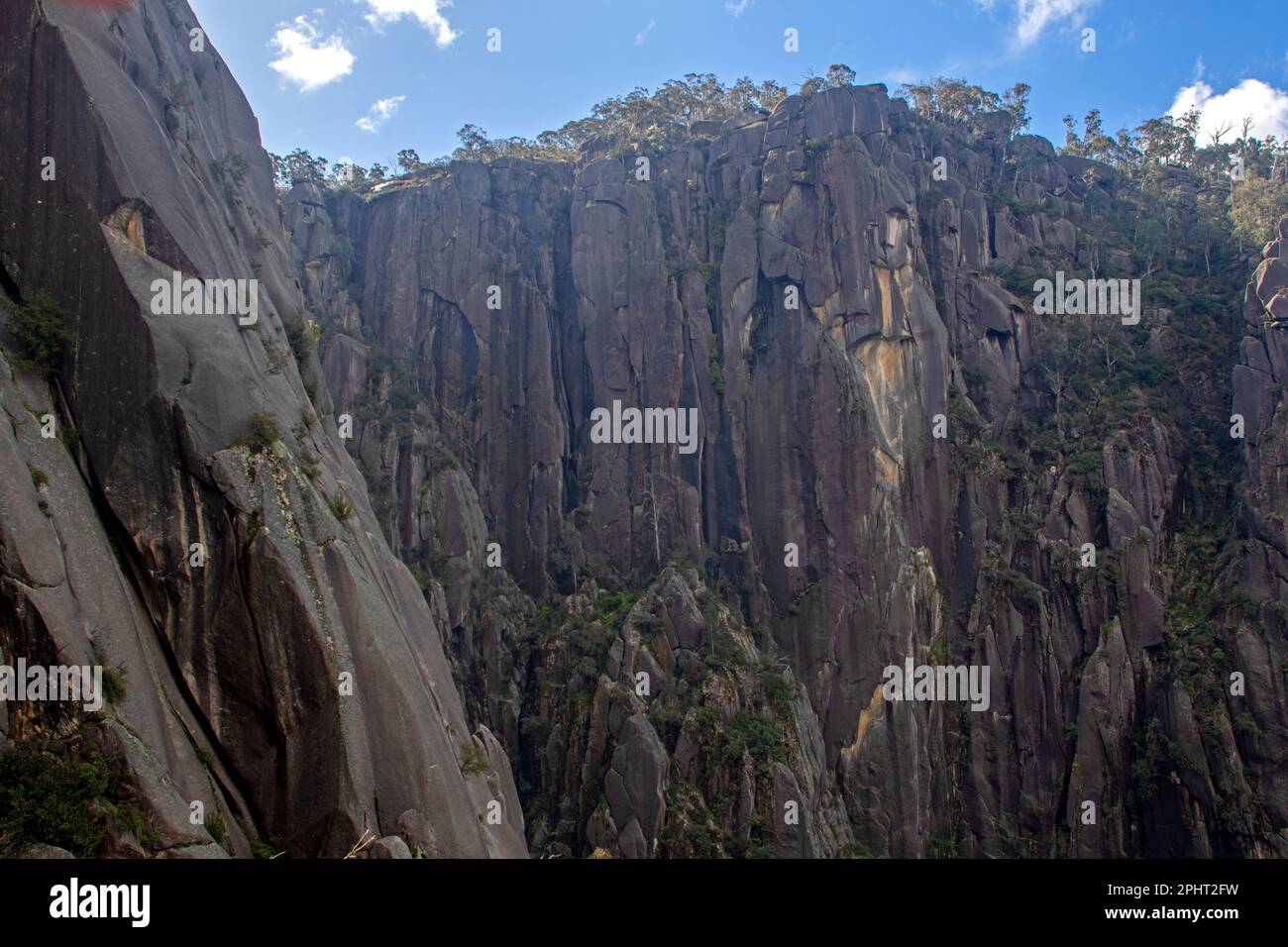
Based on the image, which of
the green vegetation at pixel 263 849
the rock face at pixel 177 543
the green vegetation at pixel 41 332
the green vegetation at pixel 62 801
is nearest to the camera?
the green vegetation at pixel 62 801

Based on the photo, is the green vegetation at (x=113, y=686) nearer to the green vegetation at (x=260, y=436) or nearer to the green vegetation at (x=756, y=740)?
the green vegetation at (x=260, y=436)

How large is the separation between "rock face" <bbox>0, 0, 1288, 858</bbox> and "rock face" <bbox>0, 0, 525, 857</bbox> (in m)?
0.11

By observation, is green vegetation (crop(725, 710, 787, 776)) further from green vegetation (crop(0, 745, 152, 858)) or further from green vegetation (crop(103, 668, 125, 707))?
green vegetation (crop(0, 745, 152, 858))

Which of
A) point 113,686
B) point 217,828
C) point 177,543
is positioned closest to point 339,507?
point 177,543

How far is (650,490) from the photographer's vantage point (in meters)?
58.1

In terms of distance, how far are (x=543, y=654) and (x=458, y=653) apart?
172 inches

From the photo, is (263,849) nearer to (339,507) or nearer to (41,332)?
(339,507)

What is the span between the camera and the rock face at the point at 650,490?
24.2 m

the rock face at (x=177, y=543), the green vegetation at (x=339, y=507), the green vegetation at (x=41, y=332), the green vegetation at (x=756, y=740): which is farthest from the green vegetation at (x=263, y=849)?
the green vegetation at (x=756, y=740)

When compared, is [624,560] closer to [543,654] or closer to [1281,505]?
[543,654]

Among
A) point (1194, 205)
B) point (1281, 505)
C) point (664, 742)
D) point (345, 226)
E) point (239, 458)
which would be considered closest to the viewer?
point (239, 458)

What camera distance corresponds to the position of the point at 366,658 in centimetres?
2514

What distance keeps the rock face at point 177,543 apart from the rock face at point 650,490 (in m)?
0.11
